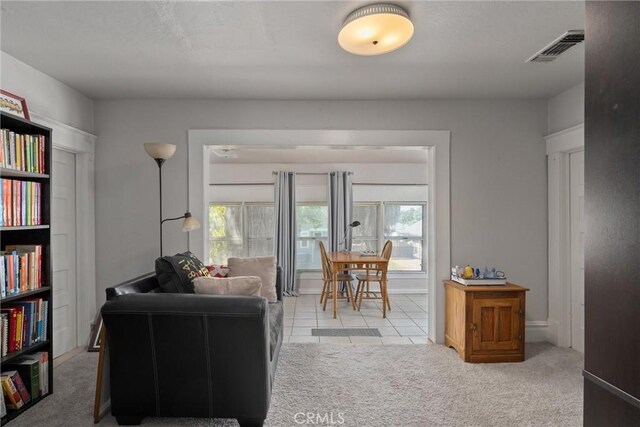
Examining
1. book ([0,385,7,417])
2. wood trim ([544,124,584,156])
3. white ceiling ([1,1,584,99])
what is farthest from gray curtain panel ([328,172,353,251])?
book ([0,385,7,417])

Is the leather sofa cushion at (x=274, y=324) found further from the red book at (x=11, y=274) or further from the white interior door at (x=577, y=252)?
the white interior door at (x=577, y=252)

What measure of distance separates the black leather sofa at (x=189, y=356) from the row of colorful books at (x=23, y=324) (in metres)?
0.76

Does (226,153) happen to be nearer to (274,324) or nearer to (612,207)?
(274,324)

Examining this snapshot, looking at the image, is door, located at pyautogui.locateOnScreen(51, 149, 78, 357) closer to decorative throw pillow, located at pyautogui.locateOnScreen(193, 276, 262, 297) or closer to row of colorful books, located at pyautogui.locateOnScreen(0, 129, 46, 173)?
row of colorful books, located at pyautogui.locateOnScreen(0, 129, 46, 173)

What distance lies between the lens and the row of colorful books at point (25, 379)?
2.26 m

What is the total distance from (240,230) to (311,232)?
50.1 inches

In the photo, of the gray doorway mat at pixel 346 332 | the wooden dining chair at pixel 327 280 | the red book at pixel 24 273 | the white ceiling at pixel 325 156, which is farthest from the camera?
the white ceiling at pixel 325 156

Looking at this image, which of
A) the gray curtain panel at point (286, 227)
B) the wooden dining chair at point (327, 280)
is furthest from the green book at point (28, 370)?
the gray curtain panel at point (286, 227)

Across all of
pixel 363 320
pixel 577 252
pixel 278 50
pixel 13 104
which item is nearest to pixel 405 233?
pixel 363 320

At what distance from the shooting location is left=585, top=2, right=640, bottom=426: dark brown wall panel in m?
0.79

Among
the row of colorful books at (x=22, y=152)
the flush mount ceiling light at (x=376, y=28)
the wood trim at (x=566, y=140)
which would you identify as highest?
the flush mount ceiling light at (x=376, y=28)

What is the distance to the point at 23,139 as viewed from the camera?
7.94 feet

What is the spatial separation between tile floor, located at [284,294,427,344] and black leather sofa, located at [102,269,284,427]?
5.66 ft

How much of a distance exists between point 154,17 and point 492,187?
3254mm
